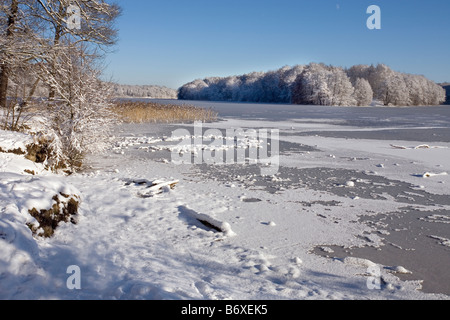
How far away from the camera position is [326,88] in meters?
82.4

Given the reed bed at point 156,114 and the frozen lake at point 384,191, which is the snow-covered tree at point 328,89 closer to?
the reed bed at point 156,114

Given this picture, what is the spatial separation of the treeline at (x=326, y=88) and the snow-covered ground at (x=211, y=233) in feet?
258

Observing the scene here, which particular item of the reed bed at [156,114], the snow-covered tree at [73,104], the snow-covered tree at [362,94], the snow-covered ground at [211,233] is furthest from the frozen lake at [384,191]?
the snow-covered tree at [362,94]

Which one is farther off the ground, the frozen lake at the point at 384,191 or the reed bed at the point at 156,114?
the reed bed at the point at 156,114

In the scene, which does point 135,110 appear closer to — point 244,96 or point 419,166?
point 419,166

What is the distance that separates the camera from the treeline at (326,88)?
83062 millimetres

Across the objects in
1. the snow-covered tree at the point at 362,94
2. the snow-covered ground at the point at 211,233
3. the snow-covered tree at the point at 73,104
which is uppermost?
the snow-covered tree at the point at 362,94

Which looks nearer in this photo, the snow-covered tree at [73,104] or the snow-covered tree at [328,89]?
the snow-covered tree at [73,104]

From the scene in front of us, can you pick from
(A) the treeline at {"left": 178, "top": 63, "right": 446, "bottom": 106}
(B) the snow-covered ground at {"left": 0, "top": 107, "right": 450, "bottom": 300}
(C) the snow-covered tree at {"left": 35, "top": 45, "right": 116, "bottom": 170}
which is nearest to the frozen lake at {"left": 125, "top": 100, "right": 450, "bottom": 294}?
(B) the snow-covered ground at {"left": 0, "top": 107, "right": 450, "bottom": 300}

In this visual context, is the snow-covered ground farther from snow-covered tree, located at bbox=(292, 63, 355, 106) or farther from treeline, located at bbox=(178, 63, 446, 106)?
treeline, located at bbox=(178, 63, 446, 106)

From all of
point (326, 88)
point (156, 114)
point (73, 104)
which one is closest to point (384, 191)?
point (73, 104)

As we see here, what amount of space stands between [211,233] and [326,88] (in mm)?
83044
